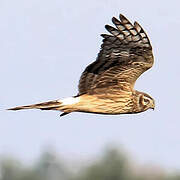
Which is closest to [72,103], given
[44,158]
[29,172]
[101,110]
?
[101,110]

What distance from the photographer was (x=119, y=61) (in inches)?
687

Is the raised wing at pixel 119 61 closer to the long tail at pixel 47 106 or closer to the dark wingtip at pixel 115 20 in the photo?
the dark wingtip at pixel 115 20

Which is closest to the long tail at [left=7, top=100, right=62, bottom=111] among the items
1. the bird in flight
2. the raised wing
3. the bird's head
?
the bird in flight

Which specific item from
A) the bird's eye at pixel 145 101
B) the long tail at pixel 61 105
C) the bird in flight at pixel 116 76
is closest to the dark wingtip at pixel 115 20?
the bird in flight at pixel 116 76

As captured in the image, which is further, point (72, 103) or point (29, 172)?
point (29, 172)

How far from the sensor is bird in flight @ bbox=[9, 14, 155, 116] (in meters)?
17.1

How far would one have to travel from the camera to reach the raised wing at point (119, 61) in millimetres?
17141

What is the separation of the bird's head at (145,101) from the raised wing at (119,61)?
222 millimetres

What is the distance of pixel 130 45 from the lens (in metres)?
17.3

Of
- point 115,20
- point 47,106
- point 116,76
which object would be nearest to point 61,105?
point 47,106

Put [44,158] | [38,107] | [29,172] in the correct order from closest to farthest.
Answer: [38,107] → [29,172] → [44,158]

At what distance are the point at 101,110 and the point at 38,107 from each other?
0.97 m

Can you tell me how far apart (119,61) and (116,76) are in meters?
0.24

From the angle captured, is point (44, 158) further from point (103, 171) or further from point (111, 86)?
point (111, 86)
